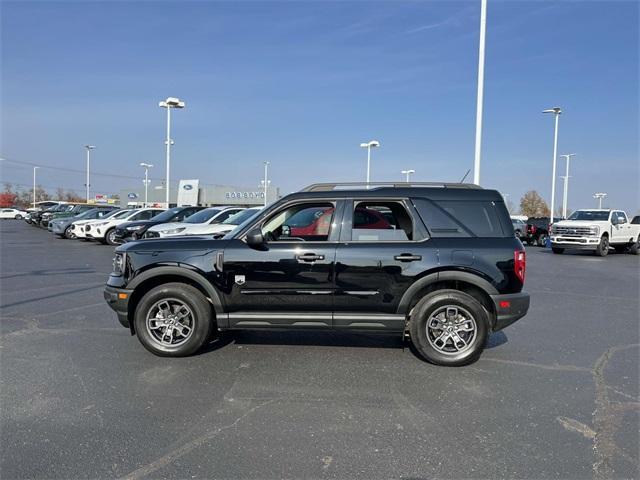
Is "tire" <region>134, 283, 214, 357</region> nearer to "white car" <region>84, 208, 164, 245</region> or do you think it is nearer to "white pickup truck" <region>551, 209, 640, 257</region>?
"white car" <region>84, 208, 164, 245</region>

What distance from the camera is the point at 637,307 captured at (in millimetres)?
8133

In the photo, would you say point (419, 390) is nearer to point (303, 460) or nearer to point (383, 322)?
point (383, 322)

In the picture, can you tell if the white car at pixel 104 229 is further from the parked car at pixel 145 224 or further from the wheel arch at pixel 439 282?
the wheel arch at pixel 439 282

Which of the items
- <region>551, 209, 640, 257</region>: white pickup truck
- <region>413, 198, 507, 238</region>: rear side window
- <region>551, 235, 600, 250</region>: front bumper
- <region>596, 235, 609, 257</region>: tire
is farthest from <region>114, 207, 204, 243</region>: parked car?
<region>596, 235, 609, 257</region>: tire

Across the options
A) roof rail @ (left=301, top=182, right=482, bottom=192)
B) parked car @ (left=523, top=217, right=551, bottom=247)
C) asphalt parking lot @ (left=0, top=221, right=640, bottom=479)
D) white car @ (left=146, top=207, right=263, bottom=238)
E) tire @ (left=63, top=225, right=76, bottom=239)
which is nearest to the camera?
asphalt parking lot @ (left=0, top=221, right=640, bottom=479)

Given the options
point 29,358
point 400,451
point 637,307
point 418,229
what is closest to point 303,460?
point 400,451

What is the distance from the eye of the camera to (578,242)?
1902cm

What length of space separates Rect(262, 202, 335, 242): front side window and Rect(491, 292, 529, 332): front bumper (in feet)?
6.48

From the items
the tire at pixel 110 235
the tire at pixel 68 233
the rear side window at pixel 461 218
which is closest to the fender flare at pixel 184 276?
the rear side window at pixel 461 218

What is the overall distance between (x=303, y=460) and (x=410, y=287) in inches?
89.6

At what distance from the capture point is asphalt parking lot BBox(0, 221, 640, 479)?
3.01 metres

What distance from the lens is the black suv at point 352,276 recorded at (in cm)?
480

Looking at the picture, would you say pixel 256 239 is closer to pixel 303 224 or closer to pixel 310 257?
pixel 310 257

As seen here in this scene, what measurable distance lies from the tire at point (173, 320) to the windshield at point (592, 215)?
66.3 ft
